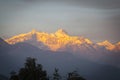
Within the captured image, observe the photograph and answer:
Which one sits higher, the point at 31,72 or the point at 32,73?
the point at 31,72

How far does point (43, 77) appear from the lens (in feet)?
358

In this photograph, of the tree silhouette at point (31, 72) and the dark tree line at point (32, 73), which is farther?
the tree silhouette at point (31, 72)

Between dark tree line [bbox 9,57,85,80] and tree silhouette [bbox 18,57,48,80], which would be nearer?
dark tree line [bbox 9,57,85,80]

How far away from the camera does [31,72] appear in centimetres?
10625

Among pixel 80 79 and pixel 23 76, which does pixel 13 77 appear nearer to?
pixel 23 76

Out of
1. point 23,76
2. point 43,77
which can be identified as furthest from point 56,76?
point 23,76

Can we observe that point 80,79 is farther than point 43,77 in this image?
No

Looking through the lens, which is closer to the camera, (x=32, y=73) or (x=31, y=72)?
(x=32, y=73)

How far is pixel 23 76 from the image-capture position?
106125 millimetres

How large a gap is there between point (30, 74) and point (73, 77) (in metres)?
14.8

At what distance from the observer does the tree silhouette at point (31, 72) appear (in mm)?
106037

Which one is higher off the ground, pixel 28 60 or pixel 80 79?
pixel 28 60

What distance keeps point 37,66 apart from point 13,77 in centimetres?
920

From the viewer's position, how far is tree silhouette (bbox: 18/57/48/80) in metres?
106
